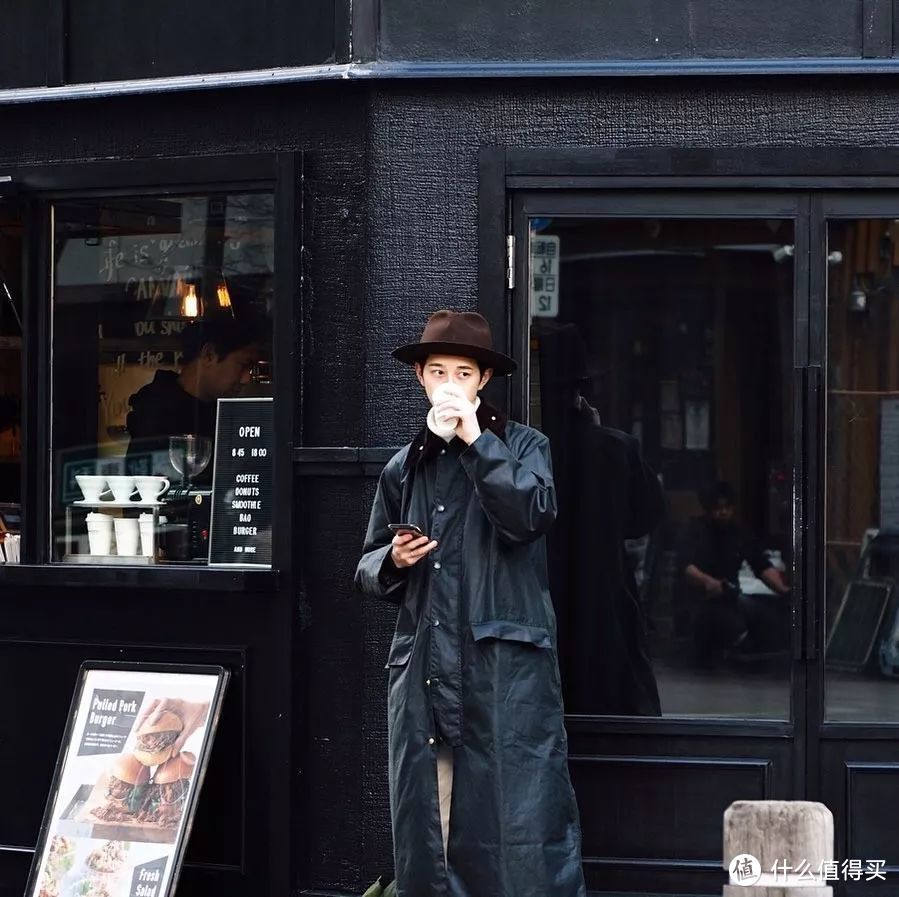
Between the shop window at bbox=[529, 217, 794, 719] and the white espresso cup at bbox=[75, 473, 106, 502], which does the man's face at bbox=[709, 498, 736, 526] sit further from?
the white espresso cup at bbox=[75, 473, 106, 502]

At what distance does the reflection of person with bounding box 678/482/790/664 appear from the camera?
5969mm

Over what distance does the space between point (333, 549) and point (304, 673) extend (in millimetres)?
494

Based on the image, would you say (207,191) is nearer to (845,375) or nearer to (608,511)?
(608,511)

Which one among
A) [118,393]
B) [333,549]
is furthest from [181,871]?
[118,393]

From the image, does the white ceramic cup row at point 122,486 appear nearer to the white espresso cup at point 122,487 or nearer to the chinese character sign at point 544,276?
the white espresso cup at point 122,487

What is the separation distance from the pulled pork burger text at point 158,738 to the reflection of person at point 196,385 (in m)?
1.14

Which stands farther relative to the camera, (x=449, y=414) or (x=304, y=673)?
(x=304, y=673)

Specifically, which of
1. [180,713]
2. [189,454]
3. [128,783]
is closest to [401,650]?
[180,713]

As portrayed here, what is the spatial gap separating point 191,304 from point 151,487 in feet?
2.52

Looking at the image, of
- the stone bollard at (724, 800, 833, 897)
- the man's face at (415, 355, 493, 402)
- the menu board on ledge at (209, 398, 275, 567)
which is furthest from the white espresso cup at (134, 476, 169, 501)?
the stone bollard at (724, 800, 833, 897)

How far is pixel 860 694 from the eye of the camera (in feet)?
19.3

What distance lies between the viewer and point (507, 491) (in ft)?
15.1

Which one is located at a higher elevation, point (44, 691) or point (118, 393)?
point (118, 393)

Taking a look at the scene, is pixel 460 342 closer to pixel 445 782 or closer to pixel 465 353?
pixel 465 353
